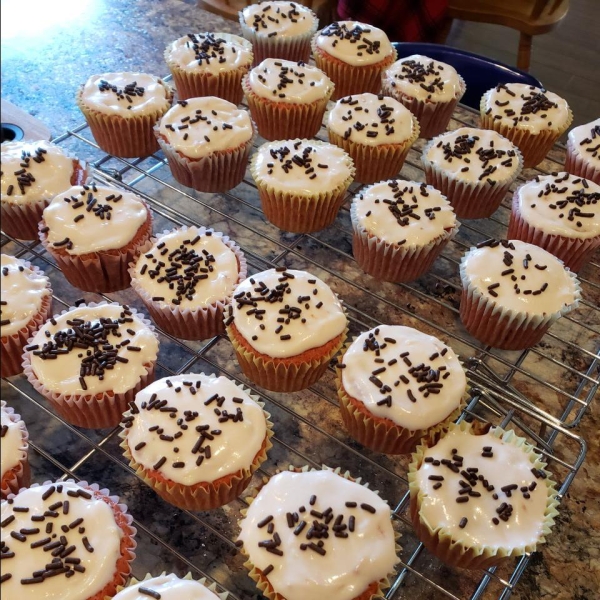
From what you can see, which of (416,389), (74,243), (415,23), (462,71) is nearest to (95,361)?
(74,243)

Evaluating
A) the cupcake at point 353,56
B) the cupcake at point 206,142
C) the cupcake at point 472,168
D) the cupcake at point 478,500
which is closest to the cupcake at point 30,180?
the cupcake at point 206,142

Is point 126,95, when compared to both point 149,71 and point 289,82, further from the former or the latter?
point 289,82

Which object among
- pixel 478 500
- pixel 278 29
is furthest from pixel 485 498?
pixel 278 29

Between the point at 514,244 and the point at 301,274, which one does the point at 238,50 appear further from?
the point at 514,244

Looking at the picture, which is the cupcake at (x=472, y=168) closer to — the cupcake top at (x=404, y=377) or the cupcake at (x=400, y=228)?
the cupcake at (x=400, y=228)

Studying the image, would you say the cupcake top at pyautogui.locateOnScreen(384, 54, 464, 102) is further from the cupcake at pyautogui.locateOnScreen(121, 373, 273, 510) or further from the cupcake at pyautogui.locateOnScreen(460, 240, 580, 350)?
the cupcake at pyautogui.locateOnScreen(121, 373, 273, 510)

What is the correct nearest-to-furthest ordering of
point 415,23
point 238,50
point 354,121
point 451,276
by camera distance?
point 451,276, point 354,121, point 238,50, point 415,23
